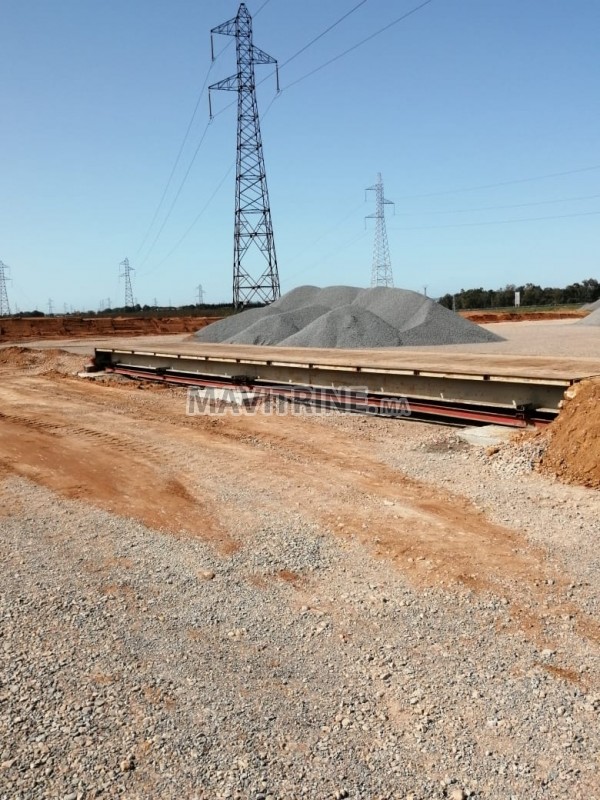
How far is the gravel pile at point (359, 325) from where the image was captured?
2005 centimetres

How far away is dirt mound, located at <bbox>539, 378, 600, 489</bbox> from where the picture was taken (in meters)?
6.43

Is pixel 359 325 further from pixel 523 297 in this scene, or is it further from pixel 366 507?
pixel 523 297

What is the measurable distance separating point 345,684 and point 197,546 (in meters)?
2.19

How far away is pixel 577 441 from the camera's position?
22.1 feet

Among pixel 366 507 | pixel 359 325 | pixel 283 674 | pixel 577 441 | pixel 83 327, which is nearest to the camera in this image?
pixel 283 674

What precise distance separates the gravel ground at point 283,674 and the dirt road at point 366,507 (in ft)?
0.09

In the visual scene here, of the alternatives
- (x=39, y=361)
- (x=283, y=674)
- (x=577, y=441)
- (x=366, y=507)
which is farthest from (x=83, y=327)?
(x=283, y=674)

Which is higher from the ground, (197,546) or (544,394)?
(544,394)

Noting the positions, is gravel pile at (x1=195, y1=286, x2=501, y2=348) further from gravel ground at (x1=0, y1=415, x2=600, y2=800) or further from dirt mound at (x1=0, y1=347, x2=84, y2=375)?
gravel ground at (x1=0, y1=415, x2=600, y2=800)

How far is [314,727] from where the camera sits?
302cm

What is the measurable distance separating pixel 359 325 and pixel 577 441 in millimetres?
14136

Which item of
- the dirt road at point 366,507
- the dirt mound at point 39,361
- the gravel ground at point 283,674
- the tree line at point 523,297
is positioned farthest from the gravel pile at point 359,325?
the tree line at point 523,297

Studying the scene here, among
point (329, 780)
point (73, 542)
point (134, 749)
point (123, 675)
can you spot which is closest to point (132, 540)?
point (73, 542)

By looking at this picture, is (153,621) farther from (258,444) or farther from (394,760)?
(258,444)
